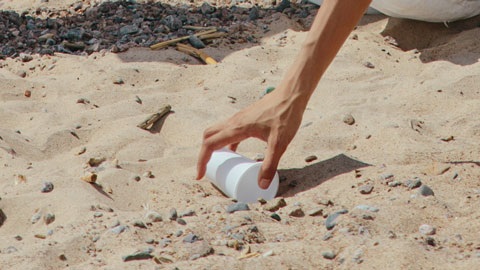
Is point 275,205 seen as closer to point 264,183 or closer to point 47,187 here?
point 264,183

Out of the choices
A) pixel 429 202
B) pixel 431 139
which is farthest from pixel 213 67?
pixel 429 202

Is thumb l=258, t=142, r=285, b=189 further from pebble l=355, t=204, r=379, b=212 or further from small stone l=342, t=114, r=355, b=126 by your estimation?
small stone l=342, t=114, r=355, b=126

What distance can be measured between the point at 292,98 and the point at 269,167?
0.76 ft

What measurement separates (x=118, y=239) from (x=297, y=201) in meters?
0.61

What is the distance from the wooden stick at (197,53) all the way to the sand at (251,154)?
0.21ft

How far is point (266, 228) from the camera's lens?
2715mm

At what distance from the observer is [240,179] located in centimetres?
306

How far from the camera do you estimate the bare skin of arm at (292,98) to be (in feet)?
9.42

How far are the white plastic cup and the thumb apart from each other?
4 centimetres

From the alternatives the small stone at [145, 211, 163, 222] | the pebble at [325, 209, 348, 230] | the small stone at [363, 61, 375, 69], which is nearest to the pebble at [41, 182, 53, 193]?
the small stone at [145, 211, 163, 222]

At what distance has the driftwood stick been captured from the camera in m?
3.86

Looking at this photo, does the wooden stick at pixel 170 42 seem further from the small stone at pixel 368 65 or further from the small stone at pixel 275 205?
the small stone at pixel 275 205

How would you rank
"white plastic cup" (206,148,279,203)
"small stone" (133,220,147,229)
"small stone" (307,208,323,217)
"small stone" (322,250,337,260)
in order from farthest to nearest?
"white plastic cup" (206,148,279,203), "small stone" (307,208,323,217), "small stone" (133,220,147,229), "small stone" (322,250,337,260)

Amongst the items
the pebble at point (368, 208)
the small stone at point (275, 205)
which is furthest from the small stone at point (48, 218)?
the pebble at point (368, 208)
